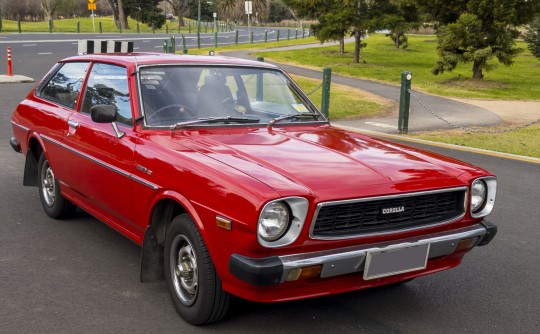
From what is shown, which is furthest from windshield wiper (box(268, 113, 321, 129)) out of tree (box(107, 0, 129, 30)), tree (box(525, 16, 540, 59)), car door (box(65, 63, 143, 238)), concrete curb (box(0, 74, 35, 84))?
tree (box(107, 0, 129, 30))

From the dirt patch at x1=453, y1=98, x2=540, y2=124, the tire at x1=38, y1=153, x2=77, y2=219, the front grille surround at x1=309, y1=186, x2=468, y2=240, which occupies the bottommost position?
the dirt patch at x1=453, y1=98, x2=540, y2=124

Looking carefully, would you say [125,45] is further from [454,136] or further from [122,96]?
[122,96]

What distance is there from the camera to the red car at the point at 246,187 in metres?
3.40

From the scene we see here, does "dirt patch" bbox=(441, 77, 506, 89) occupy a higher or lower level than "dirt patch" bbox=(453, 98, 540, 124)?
higher

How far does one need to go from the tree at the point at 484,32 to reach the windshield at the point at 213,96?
661 inches

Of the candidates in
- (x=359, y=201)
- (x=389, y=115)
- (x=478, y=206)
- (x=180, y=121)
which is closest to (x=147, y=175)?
(x=180, y=121)

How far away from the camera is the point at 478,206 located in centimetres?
410

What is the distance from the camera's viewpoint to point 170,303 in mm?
4207

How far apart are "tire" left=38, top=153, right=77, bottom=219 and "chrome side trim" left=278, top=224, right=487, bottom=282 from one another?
125 inches

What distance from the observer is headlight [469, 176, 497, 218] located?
13.4ft

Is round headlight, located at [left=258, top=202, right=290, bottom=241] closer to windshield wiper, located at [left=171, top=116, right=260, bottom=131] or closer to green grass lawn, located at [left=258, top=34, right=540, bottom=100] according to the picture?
windshield wiper, located at [left=171, top=116, right=260, bottom=131]

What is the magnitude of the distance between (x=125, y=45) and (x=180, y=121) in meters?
10.2

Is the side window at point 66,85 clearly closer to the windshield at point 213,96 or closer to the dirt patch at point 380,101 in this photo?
the windshield at point 213,96

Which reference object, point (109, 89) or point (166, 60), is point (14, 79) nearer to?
point (109, 89)
